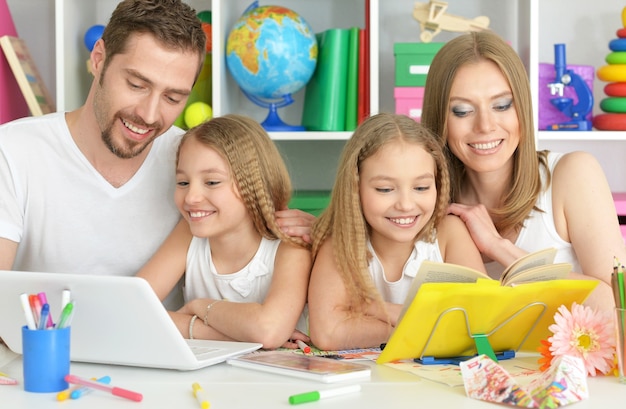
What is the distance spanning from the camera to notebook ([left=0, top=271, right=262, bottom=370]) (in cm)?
119

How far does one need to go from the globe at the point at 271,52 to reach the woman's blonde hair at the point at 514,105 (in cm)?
87

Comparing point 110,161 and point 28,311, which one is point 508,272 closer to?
point 28,311

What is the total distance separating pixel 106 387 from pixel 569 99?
198 centimetres

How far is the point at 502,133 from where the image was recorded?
1.75 metres

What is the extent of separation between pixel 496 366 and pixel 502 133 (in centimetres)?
72

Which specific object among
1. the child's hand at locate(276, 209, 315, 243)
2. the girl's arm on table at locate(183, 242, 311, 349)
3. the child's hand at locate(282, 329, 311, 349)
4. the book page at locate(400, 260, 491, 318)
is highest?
the child's hand at locate(276, 209, 315, 243)

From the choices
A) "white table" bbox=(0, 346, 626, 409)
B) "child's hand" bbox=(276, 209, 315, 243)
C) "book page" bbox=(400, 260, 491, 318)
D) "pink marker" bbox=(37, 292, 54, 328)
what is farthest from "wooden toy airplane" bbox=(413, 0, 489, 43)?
"pink marker" bbox=(37, 292, 54, 328)

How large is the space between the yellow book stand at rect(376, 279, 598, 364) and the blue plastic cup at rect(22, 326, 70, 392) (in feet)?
1.62

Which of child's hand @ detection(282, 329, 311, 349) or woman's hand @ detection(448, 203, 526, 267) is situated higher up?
woman's hand @ detection(448, 203, 526, 267)

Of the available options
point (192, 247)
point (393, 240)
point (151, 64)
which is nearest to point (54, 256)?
point (192, 247)

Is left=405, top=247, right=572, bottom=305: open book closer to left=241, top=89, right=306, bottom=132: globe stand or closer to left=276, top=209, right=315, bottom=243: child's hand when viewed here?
left=276, top=209, right=315, bottom=243: child's hand

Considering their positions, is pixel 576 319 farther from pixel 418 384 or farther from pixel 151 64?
pixel 151 64

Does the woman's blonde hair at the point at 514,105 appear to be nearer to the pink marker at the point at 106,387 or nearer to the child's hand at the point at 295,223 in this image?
the child's hand at the point at 295,223

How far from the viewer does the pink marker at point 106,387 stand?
111 cm
